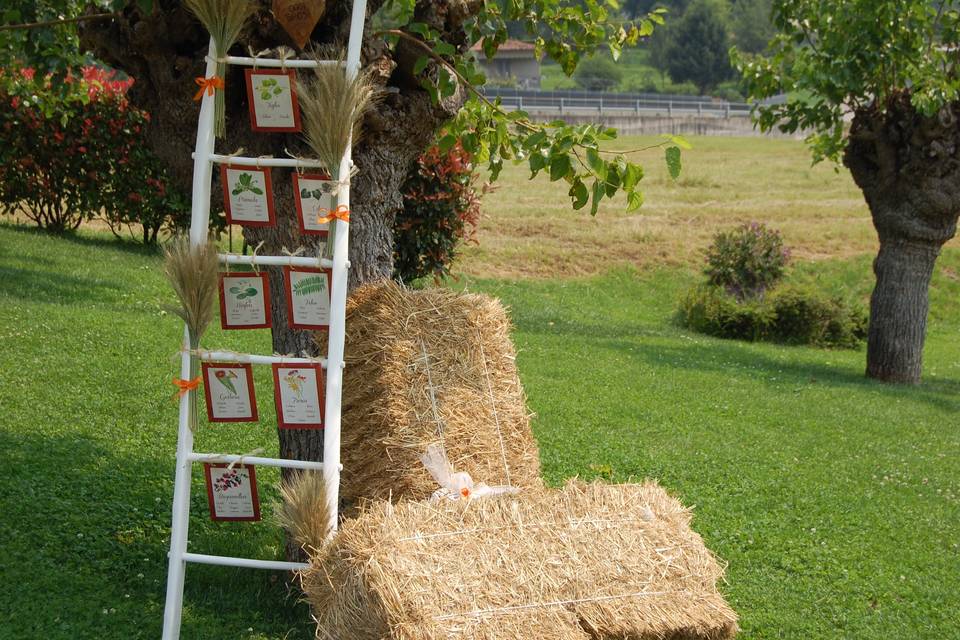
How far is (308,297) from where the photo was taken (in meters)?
4.26

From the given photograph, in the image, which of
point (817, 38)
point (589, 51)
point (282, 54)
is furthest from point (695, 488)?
point (817, 38)

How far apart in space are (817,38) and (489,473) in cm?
1026

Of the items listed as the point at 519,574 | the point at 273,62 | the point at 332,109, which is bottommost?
the point at 519,574

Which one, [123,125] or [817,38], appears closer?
[817,38]

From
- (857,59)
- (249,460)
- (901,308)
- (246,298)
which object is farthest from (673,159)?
(901,308)

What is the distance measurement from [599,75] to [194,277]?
92583mm

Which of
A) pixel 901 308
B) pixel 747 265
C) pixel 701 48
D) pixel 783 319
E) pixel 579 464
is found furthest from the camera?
pixel 701 48

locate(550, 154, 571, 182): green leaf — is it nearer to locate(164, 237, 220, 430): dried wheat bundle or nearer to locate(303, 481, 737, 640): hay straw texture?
locate(303, 481, 737, 640): hay straw texture

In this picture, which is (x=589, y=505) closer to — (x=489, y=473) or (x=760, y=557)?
(x=489, y=473)

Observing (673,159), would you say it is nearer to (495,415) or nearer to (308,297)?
(495,415)

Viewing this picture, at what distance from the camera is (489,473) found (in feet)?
15.8

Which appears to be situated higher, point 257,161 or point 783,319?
point 257,161

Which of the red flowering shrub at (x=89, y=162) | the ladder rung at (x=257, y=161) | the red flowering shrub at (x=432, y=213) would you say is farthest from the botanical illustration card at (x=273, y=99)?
the red flowering shrub at (x=89, y=162)

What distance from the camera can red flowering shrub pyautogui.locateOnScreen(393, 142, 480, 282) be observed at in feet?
40.0
